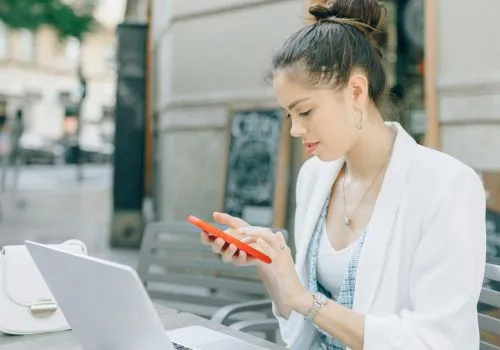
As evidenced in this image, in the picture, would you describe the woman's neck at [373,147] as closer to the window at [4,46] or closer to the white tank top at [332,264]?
the white tank top at [332,264]

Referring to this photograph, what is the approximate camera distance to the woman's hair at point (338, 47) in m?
1.54

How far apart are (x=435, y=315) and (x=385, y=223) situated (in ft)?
0.89

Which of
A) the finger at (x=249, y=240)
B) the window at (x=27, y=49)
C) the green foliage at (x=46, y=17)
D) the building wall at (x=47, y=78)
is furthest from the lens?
the window at (x=27, y=49)

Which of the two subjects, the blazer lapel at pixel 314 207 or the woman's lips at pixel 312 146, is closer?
the woman's lips at pixel 312 146

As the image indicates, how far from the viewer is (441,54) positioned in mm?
3535

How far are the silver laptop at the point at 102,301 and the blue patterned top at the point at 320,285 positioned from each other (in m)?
0.32

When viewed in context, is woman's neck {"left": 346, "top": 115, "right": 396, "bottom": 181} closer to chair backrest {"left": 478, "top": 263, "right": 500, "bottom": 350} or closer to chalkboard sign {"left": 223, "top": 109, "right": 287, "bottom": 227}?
chair backrest {"left": 478, "top": 263, "right": 500, "bottom": 350}

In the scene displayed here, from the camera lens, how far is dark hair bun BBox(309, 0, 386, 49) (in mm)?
1685

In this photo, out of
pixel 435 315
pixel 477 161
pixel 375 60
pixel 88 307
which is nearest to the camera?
pixel 88 307

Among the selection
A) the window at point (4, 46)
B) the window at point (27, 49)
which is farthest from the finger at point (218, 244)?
the window at point (27, 49)

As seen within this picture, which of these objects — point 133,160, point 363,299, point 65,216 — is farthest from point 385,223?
point 65,216

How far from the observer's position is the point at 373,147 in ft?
5.58

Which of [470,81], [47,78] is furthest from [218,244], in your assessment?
[47,78]

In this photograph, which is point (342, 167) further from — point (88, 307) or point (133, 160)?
point (133, 160)
